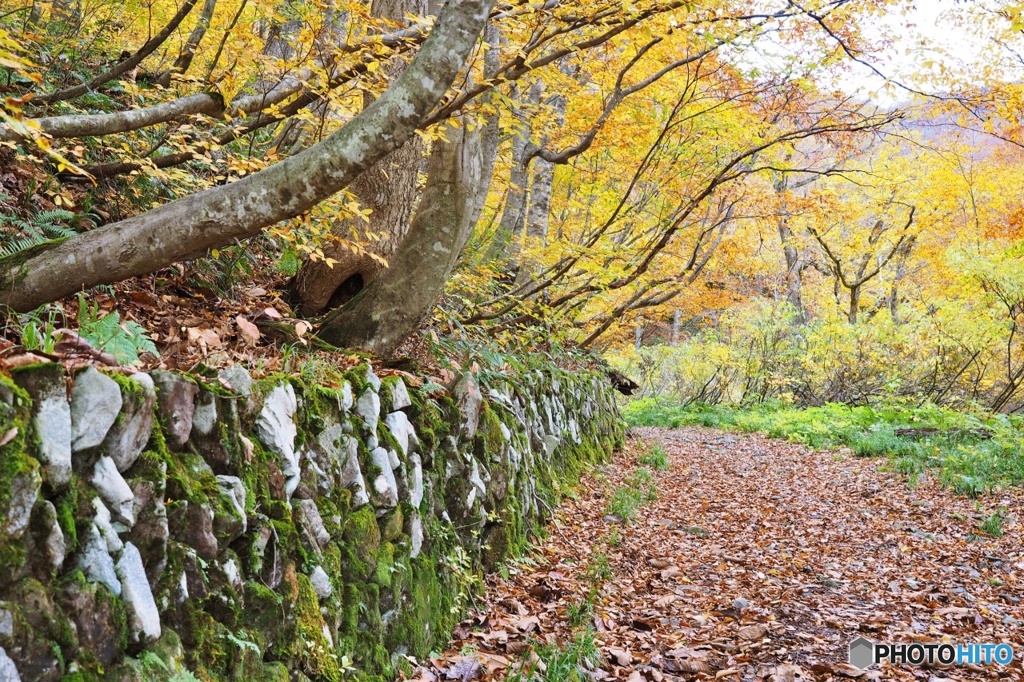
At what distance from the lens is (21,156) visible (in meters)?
4.23

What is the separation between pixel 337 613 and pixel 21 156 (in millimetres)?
3601

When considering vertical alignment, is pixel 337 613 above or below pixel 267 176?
below

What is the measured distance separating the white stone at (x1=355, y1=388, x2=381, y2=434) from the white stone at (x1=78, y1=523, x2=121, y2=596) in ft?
5.86

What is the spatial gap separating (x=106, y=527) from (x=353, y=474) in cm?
151

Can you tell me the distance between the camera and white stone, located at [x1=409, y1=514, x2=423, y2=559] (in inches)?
149

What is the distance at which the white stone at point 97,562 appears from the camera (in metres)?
1.85

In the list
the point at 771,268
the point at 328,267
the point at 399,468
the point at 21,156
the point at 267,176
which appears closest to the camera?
the point at 267,176

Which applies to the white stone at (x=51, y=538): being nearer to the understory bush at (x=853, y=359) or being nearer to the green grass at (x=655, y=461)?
the green grass at (x=655, y=461)

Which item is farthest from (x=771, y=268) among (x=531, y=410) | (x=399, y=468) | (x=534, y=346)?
(x=399, y=468)

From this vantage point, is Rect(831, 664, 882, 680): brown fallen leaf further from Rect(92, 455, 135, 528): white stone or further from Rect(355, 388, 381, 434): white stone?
Rect(92, 455, 135, 528): white stone

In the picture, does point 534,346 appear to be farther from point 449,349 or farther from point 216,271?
point 216,271

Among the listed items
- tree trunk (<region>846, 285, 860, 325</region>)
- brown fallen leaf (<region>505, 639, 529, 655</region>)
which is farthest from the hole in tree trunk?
tree trunk (<region>846, 285, 860, 325</region>)

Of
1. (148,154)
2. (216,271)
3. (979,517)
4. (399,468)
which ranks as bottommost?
(979,517)
